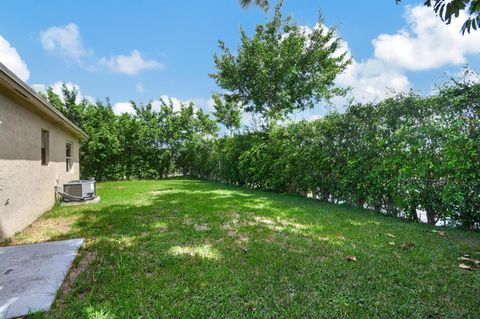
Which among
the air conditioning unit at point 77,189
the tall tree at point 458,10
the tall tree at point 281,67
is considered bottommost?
the air conditioning unit at point 77,189

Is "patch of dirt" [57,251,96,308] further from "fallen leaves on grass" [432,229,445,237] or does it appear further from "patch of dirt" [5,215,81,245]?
"fallen leaves on grass" [432,229,445,237]

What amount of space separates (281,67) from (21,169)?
46.4 ft

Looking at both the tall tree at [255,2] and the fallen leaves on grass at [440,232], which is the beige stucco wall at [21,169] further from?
the fallen leaves on grass at [440,232]

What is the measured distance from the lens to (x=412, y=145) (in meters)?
5.39

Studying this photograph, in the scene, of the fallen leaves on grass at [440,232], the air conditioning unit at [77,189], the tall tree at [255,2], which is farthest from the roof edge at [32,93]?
the fallen leaves on grass at [440,232]

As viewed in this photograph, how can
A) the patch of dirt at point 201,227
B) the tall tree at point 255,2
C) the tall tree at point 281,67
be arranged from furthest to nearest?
the tall tree at point 281,67 → the tall tree at point 255,2 → the patch of dirt at point 201,227

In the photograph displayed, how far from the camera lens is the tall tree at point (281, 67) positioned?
1555cm

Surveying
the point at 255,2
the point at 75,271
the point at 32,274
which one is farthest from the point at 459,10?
the point at 255,2

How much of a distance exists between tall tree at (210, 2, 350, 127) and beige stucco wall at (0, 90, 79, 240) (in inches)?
451

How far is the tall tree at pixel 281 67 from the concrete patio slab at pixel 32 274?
512 inches

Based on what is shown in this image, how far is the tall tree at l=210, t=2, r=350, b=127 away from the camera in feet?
51.0

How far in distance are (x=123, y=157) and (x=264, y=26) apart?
46.0ft

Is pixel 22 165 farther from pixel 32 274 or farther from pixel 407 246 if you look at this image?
pixel 407 246

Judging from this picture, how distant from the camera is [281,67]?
15.5 m
